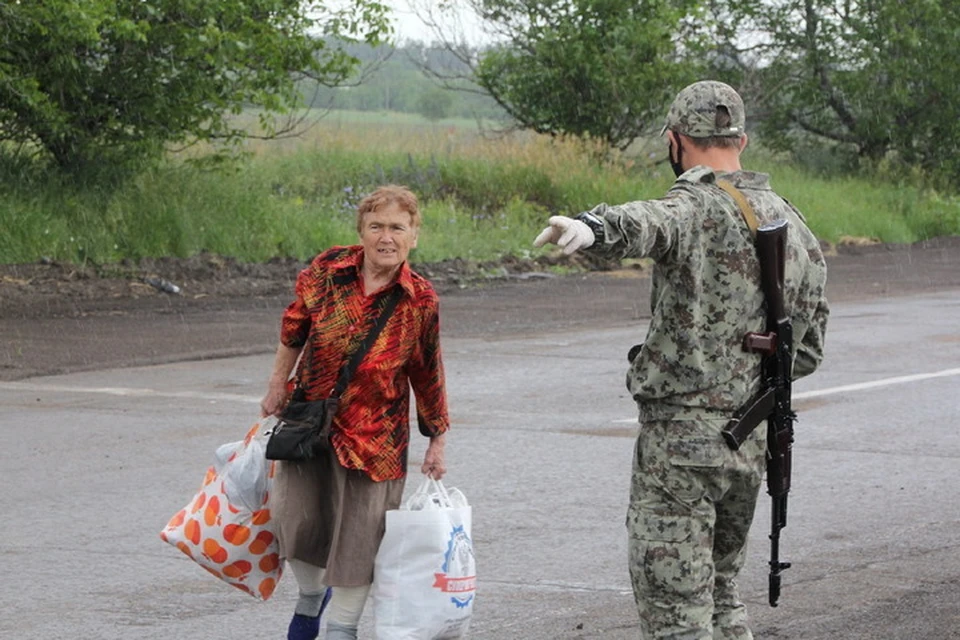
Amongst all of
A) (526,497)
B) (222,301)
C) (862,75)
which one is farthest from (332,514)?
(862,75)

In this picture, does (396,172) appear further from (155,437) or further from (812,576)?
(812,576)

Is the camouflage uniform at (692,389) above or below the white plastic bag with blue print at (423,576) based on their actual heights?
above

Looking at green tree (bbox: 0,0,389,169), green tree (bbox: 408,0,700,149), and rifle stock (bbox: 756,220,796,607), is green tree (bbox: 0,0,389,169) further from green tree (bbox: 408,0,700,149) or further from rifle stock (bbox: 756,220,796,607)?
rifle stock (bbox: 756,220,796,607)

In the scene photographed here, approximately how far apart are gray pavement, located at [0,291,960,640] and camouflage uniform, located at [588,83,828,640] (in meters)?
1.30

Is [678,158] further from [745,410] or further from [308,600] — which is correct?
[308,600]

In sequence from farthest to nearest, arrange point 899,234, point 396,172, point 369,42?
point 899,234, point 396,172, point 369,42

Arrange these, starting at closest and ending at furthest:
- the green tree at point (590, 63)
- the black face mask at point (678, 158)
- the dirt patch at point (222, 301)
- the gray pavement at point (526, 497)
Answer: the black face mask at point (678, 158) < the gray pavement at point (526, 497) < the dirt patch at point (222, 301) < the green tree at point (590, 63)

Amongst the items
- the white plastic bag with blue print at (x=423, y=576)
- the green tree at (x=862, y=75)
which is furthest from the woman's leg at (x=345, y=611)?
the green tree at (x=862, y=75)

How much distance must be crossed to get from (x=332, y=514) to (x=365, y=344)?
0.53 metres

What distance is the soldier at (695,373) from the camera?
14.8 ft

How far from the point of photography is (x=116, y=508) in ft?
25.6

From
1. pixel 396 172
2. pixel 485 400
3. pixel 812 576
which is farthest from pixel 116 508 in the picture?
pixel 396 172

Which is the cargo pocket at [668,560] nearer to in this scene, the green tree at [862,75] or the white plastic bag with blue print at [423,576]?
the white plastic bag with blue print at [423,576]

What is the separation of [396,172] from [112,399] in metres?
15.8
